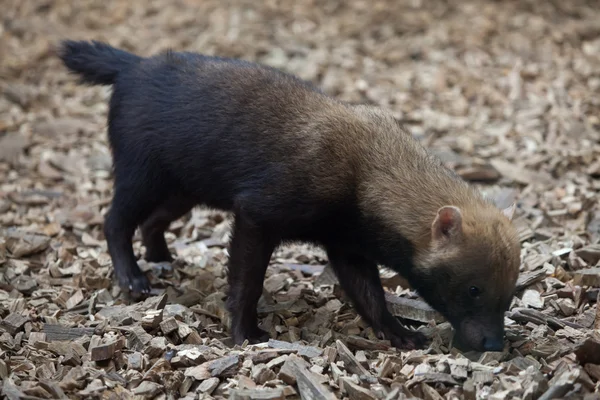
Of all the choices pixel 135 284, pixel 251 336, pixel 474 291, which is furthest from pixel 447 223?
pixel 135 284

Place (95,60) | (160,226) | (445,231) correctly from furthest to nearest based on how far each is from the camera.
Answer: (160,226) → (95,60) → (445,231)

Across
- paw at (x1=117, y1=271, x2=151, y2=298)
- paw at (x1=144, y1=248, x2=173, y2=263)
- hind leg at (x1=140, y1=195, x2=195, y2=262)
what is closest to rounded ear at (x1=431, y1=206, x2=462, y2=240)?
hind leg at (x1=140, y1=195, x2=195, y2=262)

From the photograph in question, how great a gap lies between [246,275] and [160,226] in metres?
1.48

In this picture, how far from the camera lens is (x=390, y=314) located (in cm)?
600

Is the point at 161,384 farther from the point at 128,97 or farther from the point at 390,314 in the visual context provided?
the point at 128,97

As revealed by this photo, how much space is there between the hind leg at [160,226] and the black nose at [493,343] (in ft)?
8.98

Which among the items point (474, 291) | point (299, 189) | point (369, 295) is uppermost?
point (299, 189)

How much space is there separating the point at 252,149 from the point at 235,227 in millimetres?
562

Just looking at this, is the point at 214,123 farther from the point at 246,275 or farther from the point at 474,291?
the point at 474,291

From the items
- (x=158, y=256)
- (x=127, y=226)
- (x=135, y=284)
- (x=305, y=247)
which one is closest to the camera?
(x=135, y=284)

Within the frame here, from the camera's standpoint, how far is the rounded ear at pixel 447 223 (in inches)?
201

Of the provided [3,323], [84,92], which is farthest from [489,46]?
[3,323]

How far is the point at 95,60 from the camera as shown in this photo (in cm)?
689

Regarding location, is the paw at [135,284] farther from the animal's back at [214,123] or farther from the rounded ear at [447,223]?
the rounded ear at [447,223]
